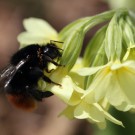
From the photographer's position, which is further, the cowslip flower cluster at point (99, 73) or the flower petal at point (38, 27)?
the flower petal at point (38, 27)

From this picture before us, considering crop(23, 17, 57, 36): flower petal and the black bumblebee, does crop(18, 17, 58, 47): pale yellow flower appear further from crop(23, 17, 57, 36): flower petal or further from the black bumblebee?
the black bumblebee

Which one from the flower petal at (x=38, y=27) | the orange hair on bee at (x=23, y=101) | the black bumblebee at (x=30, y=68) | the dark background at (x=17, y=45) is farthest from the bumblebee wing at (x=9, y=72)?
the dark background at (x=17, y=45)

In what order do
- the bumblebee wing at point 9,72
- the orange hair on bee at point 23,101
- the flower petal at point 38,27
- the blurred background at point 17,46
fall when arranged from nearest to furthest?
the bumblebee wing at point 9,72 → the orange hair on bee at point 23,101 → the flower petal at point 38,27 → the blurred background at point 17,46

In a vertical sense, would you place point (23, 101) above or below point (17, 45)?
above

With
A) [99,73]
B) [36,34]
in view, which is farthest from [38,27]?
[99,73]

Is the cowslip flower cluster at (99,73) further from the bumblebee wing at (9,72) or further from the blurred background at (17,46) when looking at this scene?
the blurred background at (17,46)

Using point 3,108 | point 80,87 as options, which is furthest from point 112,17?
point 3,108

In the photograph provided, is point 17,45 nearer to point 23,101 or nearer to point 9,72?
point 23,101

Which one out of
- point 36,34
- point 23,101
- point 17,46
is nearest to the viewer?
point 23,101
